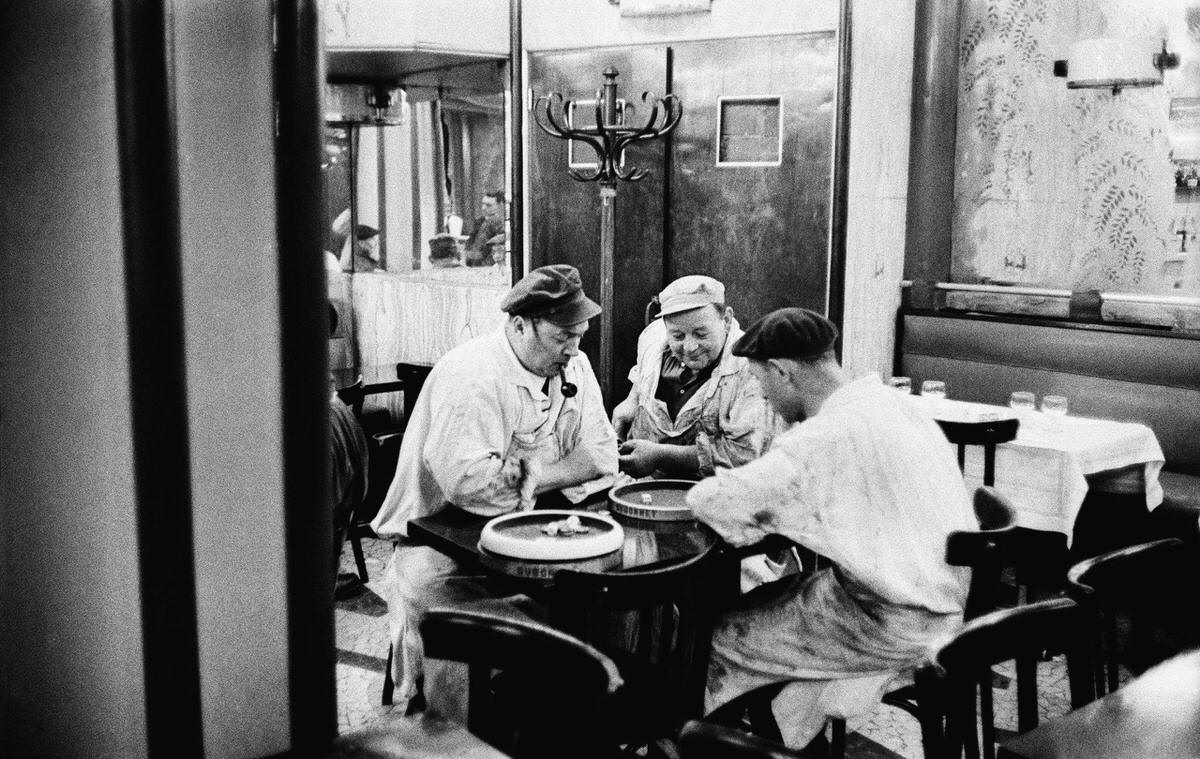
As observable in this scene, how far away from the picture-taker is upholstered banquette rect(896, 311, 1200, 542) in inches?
215

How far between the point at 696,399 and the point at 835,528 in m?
1.57

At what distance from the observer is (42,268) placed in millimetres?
1692

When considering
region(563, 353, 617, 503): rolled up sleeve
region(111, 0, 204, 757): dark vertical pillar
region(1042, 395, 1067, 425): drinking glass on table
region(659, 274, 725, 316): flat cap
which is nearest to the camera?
region(111, 0, 204, 757): dark vertical pillar

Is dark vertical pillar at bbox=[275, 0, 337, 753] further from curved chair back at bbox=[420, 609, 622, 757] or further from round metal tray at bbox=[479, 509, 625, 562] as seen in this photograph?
round metal tray at bbox=[479, 509, 625, 562]

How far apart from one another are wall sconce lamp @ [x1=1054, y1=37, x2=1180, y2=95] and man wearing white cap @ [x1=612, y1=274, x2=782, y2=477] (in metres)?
2.54

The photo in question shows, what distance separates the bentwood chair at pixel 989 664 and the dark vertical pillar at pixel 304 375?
3.34ft

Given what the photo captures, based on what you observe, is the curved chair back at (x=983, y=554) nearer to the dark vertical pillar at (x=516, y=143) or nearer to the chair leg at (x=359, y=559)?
the chair leg at (x=359, y=559)

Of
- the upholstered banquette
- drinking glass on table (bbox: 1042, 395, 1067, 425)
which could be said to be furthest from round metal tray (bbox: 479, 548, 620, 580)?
the upholstered banquette

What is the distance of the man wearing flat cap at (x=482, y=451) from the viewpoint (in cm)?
332

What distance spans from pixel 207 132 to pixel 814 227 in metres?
4.92

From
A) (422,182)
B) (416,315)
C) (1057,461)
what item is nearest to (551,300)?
(1057,461)

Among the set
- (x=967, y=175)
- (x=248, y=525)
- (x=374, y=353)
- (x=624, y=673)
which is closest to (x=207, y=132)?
(x=248, y=525)

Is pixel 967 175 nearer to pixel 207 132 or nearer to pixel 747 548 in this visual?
pixel 747 548

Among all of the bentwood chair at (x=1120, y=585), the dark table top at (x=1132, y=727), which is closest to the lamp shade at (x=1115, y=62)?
the bentwood chair at (x=1120, y=585)
